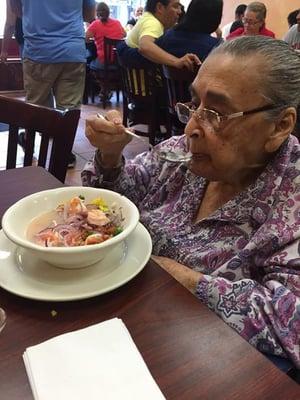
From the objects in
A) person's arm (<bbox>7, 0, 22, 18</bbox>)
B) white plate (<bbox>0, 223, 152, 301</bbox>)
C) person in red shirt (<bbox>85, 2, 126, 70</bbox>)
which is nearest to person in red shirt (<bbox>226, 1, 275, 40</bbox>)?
person in red shirt (<bbox>85, 2, 126, 70</bbox>)

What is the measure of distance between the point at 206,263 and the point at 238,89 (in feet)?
1.42

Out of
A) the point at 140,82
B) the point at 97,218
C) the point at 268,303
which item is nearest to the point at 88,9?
the point at 140,82

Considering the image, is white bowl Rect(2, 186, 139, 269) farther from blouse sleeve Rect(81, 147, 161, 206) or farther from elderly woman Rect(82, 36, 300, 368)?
blouse sleeve Rect(81, 147, 161, 206)

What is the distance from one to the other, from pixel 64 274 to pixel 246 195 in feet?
1.66

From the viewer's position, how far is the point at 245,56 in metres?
0.93

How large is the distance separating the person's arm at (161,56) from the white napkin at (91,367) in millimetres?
2173

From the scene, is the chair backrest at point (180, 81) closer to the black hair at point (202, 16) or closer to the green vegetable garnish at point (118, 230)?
the black hair at point (202, 16)

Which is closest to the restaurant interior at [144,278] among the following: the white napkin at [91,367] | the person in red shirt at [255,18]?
the white napkin at [91,367]

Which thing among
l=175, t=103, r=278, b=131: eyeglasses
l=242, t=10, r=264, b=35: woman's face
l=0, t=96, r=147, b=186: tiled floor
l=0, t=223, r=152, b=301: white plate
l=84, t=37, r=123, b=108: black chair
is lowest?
l=0, t=96, r=147, b=186: tiled floor

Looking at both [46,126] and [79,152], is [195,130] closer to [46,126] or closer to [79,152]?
[46,126]

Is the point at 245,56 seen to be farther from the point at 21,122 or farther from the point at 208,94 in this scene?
the point at 21,122

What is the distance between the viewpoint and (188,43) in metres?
2.68

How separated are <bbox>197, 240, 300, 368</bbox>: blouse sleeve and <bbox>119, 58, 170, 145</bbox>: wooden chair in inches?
93.5

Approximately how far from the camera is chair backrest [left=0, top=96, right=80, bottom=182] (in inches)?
50.8
